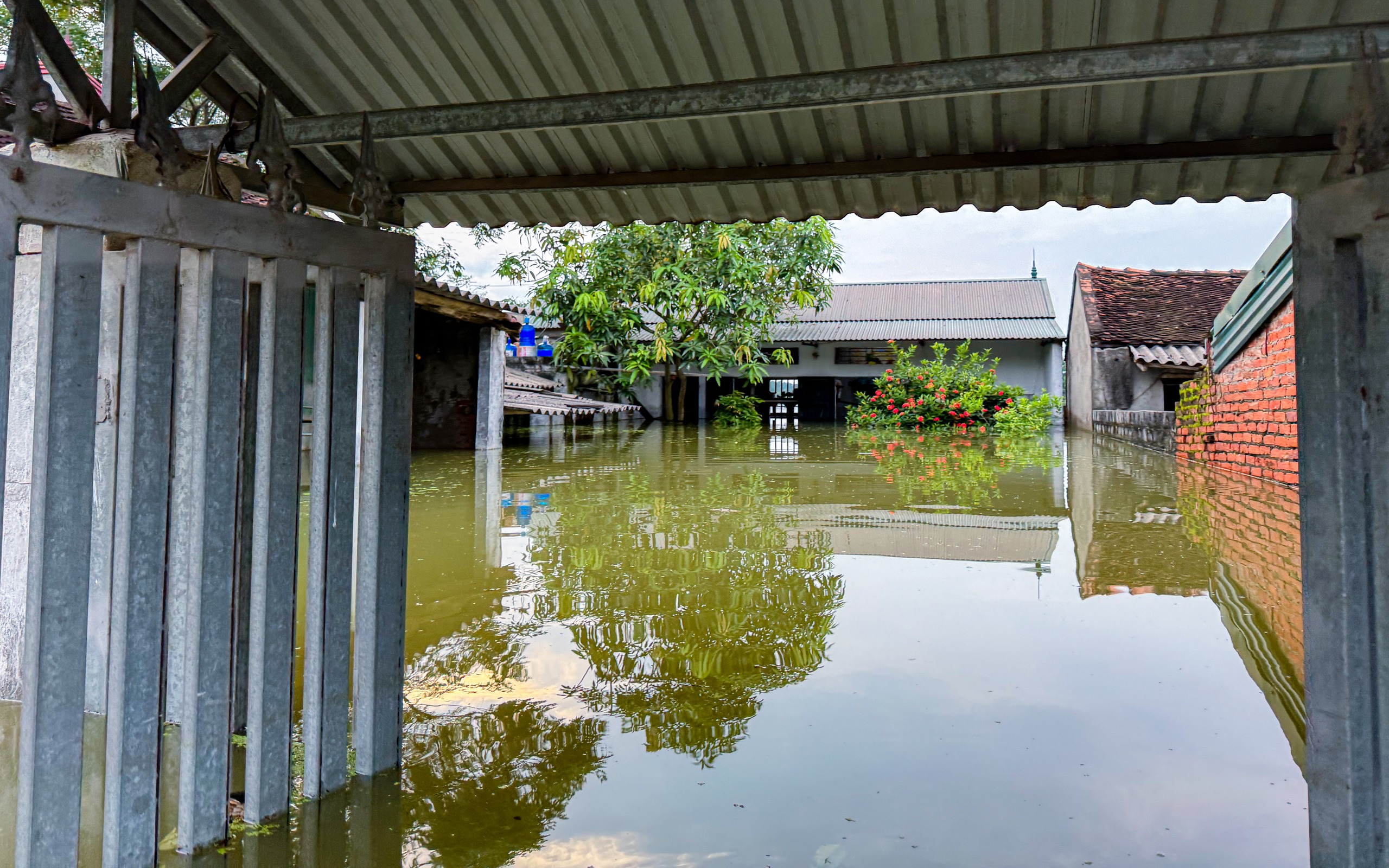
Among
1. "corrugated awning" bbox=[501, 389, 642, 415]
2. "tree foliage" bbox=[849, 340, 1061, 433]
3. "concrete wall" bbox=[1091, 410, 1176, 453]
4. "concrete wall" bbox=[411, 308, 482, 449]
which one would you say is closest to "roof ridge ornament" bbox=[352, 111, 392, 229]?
"concrete wall" bbox=[411, 308, 482, 449]

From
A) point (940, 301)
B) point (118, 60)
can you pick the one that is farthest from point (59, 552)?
point (940, 301)

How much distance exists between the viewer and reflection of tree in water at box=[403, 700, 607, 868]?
1983 mm

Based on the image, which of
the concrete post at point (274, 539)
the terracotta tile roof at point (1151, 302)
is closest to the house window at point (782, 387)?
the terracotta tile roof at point (1151, 302)

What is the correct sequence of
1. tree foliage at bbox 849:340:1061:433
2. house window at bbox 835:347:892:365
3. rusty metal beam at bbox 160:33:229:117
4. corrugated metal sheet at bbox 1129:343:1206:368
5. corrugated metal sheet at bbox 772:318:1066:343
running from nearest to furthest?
1. rusty metal beam at bbox 160:33:229:117
2. corrugated metal sheet at bbox 1129:343:1206:368
3. tree foliage at bbox 849:340:1061:433
4. corrugated metal sheet at bbox 772:318:1066:343
5. house window at bbox 835:347:892:365

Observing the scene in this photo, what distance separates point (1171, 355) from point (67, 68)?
18936 mm

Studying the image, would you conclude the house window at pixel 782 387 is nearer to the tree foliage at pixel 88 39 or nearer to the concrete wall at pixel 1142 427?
the concrete wall at pixel 1142 427

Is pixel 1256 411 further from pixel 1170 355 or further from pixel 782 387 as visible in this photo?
pixel 782 387

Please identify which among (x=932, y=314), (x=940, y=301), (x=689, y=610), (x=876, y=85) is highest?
(x=940, y=301)

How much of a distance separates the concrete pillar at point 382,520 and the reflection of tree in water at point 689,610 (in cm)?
78

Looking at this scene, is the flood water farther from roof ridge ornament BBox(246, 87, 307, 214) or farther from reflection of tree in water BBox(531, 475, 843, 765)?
roof ridge ornament BBox(246, 87, 307, 214)

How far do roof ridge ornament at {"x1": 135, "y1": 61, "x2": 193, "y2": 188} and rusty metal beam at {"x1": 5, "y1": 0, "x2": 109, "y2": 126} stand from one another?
31 cm

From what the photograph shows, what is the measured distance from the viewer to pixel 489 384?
1323 cm

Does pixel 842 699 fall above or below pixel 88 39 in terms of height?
below

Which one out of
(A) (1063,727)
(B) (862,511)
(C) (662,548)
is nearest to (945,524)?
(B) (862,511)
